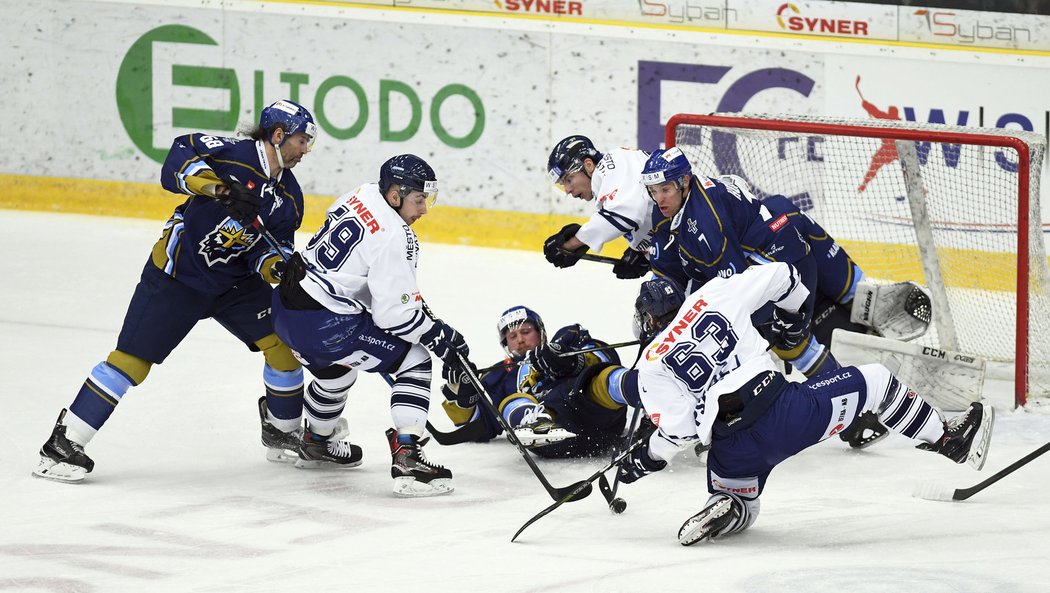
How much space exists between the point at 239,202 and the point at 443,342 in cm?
74

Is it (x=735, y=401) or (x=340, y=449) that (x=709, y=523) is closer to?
(x=735, y=401)

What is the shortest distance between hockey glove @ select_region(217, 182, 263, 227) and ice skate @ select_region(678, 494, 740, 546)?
63.9 inches

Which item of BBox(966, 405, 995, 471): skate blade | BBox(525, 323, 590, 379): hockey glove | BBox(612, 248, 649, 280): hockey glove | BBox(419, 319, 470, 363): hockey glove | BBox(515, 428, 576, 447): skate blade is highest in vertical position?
BBox(612, 248, 649, 280): hockey glove

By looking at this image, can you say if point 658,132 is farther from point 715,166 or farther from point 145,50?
point 145,50

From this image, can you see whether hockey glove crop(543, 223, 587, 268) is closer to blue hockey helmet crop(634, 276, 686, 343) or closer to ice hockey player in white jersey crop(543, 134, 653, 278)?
ice hockey player in white jersey crop(543, 134, 653, 278)

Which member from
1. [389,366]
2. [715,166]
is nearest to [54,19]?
[715,166]

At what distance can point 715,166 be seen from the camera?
21.0 ft

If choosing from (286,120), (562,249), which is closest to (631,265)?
(562,249)

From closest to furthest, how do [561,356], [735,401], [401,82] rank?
[735,401] < [561,356] < [401,82]

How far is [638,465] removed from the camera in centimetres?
391

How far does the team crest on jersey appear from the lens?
4.52 metres

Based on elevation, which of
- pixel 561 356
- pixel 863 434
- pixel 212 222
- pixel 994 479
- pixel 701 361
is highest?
pixel 212 222

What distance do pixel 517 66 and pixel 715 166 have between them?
1732 millimetres

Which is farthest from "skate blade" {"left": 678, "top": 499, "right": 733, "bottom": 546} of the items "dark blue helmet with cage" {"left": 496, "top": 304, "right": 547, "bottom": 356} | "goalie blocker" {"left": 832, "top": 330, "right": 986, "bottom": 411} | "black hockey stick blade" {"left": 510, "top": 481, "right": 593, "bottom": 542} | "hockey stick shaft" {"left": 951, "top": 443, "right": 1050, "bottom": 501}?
"goalie blocker" {"left": 832, "top": 330, "right": 986, "bottom": 411}
